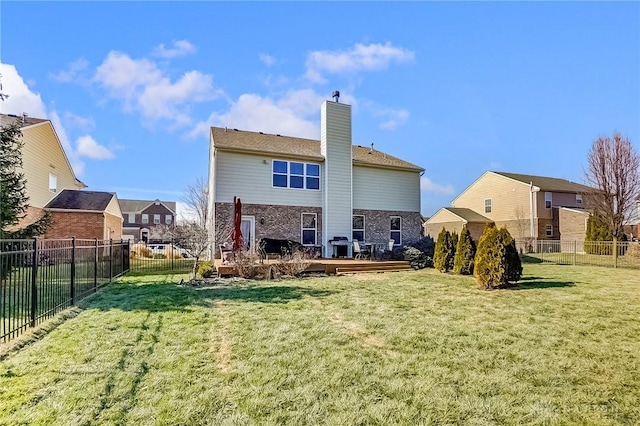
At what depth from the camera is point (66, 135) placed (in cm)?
2572

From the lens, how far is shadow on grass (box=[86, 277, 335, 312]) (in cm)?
781

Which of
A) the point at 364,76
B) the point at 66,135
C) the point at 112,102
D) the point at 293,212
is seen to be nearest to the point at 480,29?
the point at 364,76

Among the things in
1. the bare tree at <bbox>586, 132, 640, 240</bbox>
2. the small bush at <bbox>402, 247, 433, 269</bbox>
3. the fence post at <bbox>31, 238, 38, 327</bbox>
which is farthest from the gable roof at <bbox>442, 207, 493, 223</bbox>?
the fence post at <bbox>31, 238, 38, 327</bbox>

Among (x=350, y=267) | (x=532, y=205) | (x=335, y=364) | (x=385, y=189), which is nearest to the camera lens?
(x=335, y=364)

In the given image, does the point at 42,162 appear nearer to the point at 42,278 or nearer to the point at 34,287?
the point at 42,278

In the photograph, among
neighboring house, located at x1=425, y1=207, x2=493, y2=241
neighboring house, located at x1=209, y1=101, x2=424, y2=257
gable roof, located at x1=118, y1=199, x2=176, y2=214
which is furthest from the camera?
gable roof, located at x1=118, y1=199, x2=176, y2=214

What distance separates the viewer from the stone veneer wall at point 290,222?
16.3 m

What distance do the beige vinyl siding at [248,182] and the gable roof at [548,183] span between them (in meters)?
24.8

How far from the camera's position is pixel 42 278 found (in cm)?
702

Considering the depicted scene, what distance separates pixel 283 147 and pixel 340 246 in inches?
237

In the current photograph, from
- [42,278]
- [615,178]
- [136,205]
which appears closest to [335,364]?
[42,278]

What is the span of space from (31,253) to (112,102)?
447 inches

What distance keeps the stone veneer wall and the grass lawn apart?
8.66 m

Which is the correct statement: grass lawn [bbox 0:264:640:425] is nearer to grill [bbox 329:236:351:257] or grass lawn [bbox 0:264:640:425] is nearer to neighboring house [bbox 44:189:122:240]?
grill [bbox 329:236:351:257]
